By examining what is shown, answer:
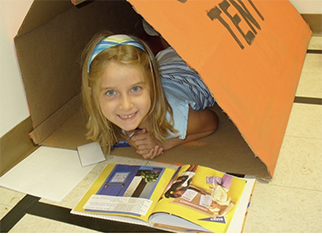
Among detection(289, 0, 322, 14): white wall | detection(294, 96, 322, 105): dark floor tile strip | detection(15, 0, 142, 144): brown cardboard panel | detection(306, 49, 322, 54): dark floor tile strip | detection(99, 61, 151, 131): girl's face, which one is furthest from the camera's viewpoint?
detection(289, 0, 322, 14): white wall

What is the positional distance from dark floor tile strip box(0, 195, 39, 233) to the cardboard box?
0.33 meters

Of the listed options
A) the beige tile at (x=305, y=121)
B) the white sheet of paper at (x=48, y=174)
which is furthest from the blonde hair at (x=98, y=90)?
the beige tile at (x=305, y=121)

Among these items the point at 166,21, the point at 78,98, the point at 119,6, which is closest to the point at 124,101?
the point at 166,21

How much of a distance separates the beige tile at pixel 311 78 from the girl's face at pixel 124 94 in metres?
0.77

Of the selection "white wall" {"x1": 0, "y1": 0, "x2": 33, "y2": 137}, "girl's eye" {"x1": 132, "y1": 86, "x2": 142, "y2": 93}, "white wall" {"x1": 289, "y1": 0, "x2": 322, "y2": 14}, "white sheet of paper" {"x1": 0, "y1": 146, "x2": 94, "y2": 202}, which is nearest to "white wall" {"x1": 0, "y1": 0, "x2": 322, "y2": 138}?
"white wall" {"x1": 0, "y1": 0, "x2": 33, "y2": 137}

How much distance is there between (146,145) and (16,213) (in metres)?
0.49

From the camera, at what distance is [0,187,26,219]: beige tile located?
1220 millimetres

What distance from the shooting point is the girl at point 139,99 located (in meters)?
1.27

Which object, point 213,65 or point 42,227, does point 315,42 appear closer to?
point 213,65

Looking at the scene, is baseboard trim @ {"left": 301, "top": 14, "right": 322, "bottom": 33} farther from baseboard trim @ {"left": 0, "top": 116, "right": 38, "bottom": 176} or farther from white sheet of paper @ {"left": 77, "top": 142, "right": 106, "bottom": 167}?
baseboard trim @ {"left": 0, "top": 116, "right": 38, "bottom": 176}

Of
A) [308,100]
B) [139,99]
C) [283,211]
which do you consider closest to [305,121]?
[308,100]

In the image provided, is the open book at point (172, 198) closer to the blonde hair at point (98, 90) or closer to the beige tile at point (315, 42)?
the blonde hair at point (98, 90)

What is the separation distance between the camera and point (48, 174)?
1371 millimetres

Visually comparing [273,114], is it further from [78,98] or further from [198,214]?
[78,98]
